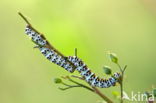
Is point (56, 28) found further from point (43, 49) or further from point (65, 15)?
point (43, 49)

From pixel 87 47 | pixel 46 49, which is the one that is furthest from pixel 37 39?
pixel 87 47

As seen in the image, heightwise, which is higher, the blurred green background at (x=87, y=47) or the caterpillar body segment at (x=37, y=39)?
the blurred green background at (x=87, y=47)

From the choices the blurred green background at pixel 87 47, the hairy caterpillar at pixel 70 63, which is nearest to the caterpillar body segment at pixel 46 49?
the hairy caterpillar at pixel 70 63

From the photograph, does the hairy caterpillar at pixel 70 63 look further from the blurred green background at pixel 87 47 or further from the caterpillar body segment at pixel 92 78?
the blurred green background at pixel 87 47

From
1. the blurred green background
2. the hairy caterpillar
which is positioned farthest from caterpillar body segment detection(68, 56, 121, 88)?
the blurred green background

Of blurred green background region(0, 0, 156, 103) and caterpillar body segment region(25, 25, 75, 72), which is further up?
blurred green background region(0, 0, 156, 103)

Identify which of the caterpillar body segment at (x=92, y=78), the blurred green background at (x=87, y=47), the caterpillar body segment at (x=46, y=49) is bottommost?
the caterpillar body segment at (x=92, y=78)

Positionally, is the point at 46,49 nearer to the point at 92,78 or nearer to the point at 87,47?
the point at 92,78

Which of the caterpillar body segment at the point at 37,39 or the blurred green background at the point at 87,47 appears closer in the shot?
the caterpillar body segment at the point at 37,39

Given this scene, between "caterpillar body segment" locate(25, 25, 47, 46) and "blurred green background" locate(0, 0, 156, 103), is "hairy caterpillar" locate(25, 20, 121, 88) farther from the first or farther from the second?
"blurred green background" locate(0, 0, 156, 103)
